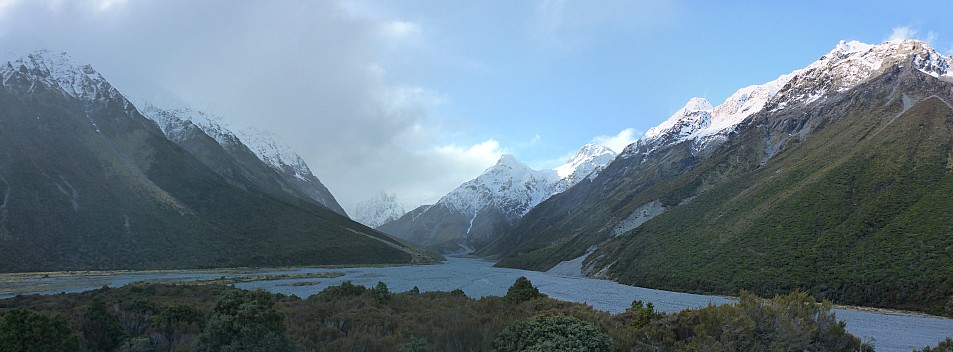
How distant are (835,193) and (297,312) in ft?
282

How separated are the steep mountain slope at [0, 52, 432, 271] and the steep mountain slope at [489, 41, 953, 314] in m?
83.1

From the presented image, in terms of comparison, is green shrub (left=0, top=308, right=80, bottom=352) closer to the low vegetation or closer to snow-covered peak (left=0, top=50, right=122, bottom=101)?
the low vegetation

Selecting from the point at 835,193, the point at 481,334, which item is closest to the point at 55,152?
the point at 481,334

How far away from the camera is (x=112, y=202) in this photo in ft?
425

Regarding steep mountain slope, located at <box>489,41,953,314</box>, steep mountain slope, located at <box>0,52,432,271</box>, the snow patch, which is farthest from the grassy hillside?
the snow patch

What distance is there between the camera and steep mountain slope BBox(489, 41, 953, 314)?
61.4 meters

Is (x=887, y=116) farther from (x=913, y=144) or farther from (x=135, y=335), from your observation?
(x=135, y=335)

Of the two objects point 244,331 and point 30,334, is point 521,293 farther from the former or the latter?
point 30,334

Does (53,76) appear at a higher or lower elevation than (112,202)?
higher

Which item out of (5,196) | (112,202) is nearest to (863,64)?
(112,202)

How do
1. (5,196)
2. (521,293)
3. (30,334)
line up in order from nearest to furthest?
(30,334)
(521,293)
(5,196)

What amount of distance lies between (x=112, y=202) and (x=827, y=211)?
153 metres

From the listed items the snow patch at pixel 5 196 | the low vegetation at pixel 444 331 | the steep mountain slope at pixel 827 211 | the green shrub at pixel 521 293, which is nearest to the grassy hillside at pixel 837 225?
→ the steep mountain slope at pixel 827 211

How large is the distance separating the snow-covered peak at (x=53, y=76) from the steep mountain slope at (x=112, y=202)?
1.48 ft
